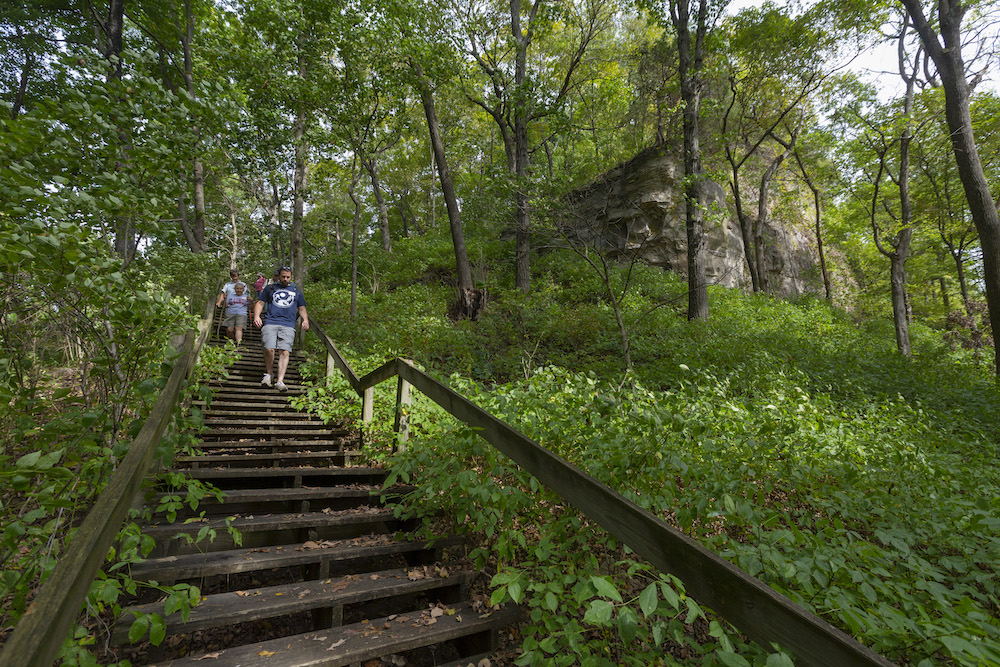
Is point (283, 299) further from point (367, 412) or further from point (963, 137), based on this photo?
point (963, 137)

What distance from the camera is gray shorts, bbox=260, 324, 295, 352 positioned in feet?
22.1

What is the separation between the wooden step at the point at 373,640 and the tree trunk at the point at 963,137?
32.7ft

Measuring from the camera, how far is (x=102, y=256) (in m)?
2.70

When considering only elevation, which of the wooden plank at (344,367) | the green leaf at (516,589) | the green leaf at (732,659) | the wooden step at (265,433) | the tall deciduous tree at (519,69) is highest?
the tall deciduous tree at (519,69)

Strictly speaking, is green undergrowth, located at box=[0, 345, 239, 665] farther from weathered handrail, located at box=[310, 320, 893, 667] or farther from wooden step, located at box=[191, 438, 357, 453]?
weathered handrail, located at box=[310, 320, 893, 667]

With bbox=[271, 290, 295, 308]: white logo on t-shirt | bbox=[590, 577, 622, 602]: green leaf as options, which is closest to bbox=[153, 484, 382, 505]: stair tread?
bbox=[590, 577, 622, 602]: green leaf

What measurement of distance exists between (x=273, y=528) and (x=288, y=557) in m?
0.40

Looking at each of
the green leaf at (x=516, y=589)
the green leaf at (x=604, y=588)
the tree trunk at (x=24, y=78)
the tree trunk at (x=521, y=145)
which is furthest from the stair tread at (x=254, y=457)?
the tree trunk at (x=24, y=78)

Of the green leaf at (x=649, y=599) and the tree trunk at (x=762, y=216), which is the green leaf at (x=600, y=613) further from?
the tree trunk at (x=762, y=216)

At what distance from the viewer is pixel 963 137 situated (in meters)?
7.73

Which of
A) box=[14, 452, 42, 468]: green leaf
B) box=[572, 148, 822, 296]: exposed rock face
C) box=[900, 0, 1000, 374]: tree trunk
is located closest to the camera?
box=[14, 452, 42, 468]: green leaf

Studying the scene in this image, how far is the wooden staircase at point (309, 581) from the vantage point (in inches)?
85.9

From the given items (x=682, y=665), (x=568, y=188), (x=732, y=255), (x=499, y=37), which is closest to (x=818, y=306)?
(x=732, y=255)

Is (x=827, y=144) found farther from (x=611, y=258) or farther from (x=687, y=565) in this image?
(x=687, y=565)
